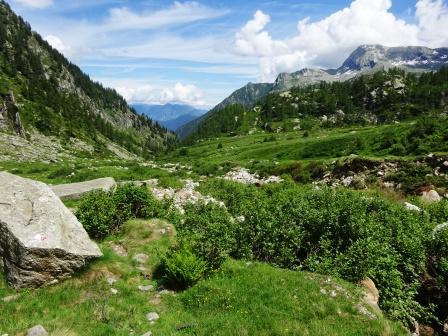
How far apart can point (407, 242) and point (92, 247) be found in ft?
48.8

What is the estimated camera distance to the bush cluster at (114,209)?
20.8 m

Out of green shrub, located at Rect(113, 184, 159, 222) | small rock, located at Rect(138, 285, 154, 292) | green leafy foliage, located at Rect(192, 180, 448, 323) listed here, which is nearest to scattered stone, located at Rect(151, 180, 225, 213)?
green shrub, located at Rect(113, 184, 159, 222)

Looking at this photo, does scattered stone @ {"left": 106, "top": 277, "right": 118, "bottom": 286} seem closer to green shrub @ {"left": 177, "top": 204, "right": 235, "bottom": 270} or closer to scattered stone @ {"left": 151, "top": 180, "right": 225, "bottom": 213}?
green shrub @ {"left": 177, "top": 204, "right": 235, "bottom": 270}

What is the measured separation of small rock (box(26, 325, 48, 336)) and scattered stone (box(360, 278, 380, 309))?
36.6 ft

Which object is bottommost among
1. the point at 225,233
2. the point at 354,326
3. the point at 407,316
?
the point at 407,316

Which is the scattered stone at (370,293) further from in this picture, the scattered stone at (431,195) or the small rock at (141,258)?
the scattered stone at (431,195)

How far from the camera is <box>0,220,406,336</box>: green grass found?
507 inches

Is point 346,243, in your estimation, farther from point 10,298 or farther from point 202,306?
point 10,298

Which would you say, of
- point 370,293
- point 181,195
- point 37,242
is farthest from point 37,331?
point 181,195

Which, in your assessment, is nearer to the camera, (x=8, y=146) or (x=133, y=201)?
(x=133, y=201)

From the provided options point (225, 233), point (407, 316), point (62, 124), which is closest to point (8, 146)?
point (62, 124)

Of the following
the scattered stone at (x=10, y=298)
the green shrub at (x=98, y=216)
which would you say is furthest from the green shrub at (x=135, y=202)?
the scattered stone at (x=10, y=298)

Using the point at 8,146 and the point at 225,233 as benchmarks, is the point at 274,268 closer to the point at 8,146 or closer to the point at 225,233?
the point at 225,233

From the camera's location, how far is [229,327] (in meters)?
13.0
